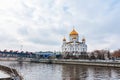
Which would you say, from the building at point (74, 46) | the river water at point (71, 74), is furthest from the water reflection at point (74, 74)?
the building at point (74, 46)

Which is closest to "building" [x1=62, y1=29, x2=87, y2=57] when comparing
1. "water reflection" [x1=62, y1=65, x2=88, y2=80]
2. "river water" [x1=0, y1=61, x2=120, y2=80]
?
"river water" [x1=0, y1=61, x2=120, y2=80]

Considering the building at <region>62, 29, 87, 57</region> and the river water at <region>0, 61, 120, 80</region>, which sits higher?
the building at <region>62, 29, 87, 57</region>

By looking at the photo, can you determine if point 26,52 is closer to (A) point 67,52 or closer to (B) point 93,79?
(A) point 67,52

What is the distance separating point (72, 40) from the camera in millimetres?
153625

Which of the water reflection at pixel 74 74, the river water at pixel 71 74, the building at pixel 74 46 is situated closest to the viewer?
the water reflection at pixel 74 74

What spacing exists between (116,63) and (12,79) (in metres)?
52.9

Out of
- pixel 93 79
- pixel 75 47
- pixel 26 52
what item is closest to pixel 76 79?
pixel 93 79

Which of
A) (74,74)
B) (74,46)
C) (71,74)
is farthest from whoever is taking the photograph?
(74,46)

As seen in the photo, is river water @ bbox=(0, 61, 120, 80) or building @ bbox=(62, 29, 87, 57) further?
building @ bbox=(62, 29, 87, 57)

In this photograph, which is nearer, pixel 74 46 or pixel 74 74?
pixel 74 74

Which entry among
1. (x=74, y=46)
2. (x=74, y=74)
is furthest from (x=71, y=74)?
(x=74, y=46)

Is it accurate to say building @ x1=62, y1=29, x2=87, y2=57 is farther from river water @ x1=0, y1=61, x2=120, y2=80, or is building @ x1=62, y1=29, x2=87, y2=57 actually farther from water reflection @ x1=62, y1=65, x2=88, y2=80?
water reflection @ x1=62, y1=65, x2=88, y2=80

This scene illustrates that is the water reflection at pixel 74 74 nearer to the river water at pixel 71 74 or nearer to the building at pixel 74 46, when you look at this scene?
the river water at pixel 71 74

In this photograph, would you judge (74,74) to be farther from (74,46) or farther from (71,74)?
(74,46)
